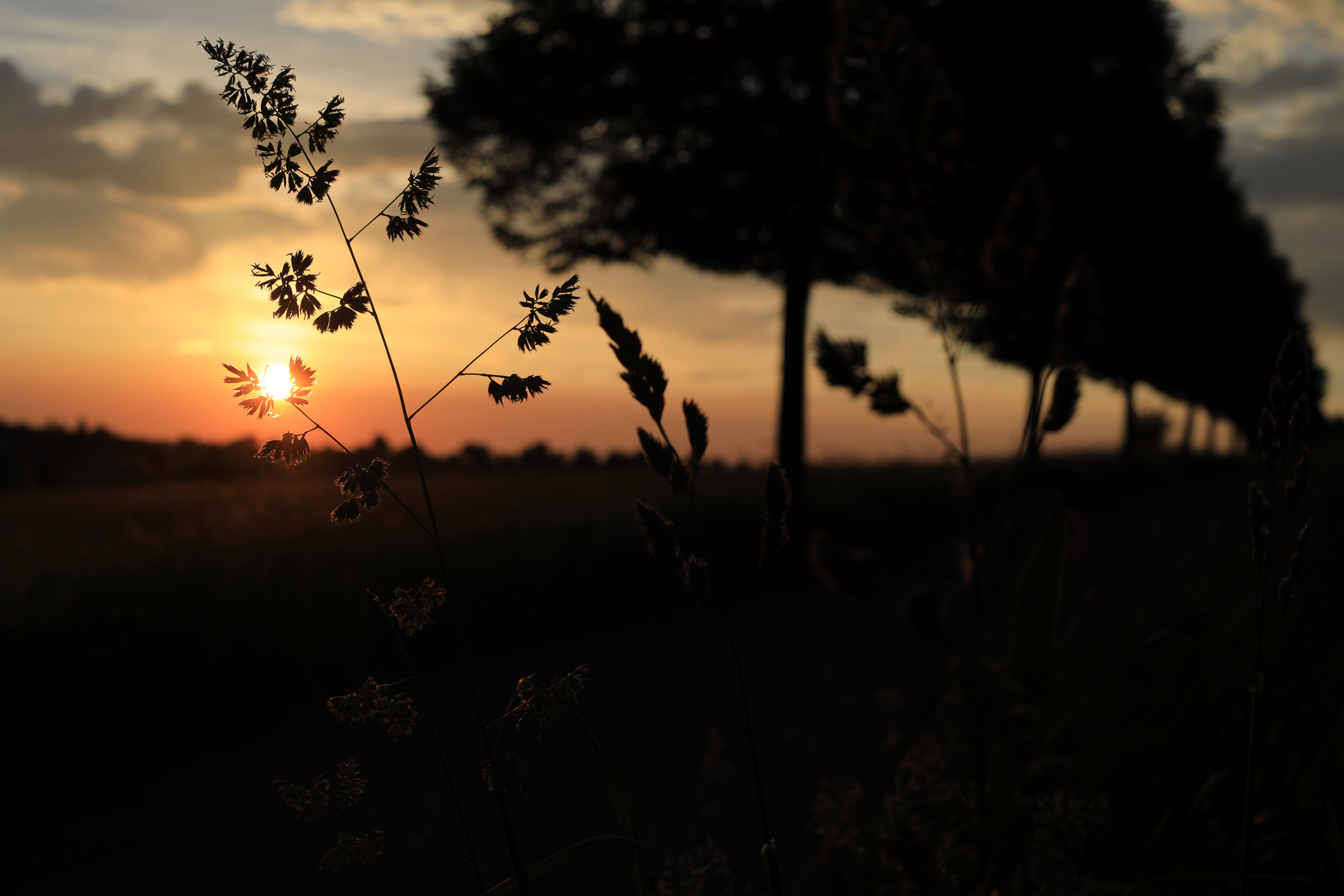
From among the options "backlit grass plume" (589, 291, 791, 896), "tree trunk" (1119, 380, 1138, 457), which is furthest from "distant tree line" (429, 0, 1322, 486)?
"tree trunk" (1119, 380, 1138, 457)

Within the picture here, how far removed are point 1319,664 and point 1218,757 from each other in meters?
0.96

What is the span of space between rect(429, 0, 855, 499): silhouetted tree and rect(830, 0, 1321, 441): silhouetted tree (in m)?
1.05

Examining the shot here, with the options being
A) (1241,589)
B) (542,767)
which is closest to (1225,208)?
(1241,589)

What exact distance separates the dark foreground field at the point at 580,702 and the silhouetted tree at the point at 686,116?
11.9 feet

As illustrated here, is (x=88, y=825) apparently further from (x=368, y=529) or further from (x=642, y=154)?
(x=642, y=154)

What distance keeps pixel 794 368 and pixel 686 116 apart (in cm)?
334

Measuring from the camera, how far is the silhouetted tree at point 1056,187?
4.68 feet

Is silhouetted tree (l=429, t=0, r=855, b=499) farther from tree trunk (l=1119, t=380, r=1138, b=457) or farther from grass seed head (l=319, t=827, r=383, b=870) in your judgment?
tree trunk (l=1119, t=380, r=1138, b=457)

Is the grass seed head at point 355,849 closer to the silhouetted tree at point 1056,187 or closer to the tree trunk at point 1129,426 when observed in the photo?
the silhouetted tree at point 1056,187

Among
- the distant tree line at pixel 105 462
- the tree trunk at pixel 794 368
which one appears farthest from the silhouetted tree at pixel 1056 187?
the distant tree line at pixel 105 462

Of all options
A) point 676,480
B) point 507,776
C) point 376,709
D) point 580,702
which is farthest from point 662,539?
point 580,702

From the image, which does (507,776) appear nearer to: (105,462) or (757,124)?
(757,124)

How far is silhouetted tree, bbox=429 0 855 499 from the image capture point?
987 centimetres

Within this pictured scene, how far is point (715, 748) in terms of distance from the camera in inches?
106
